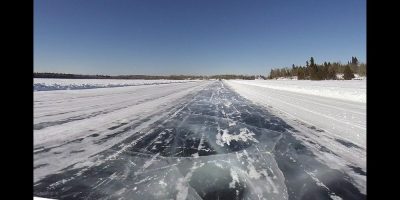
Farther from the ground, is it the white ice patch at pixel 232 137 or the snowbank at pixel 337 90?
the snowbank at pixel 337 90

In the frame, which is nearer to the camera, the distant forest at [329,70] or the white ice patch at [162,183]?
the white ice patch at [162,183]

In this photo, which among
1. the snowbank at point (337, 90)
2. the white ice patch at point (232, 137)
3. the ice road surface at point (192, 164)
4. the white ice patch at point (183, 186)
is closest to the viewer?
the white ice patch at point (183, 186)

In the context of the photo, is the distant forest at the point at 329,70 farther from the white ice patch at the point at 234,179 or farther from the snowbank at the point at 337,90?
the white ice patch at the point at 234,179

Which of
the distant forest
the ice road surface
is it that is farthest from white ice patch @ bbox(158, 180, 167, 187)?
the distant forest

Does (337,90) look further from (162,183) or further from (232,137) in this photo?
(162,183)

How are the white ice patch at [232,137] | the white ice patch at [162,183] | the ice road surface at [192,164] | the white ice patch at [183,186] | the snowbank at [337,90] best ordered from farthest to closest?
1. the snowbank at [337,90]
2. the white ice patch at [232,137]
3. the white ice patch at [162,183]
4. the ice road surface at [192,164]
5. the white ice patch at [183,186]

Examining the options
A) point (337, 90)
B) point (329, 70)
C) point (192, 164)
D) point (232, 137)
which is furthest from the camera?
point (329, 70)

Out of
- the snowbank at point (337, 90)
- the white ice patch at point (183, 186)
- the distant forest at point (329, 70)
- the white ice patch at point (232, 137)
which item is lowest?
the white ice patch at point (183, 186)

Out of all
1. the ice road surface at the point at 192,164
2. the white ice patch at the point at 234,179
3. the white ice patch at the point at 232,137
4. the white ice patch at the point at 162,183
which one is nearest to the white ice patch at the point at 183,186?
the ice road surface at the point at 192,164

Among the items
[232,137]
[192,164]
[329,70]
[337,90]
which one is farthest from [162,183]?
[329,70]
